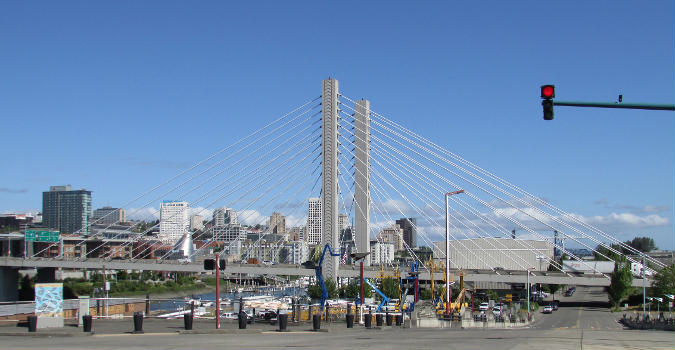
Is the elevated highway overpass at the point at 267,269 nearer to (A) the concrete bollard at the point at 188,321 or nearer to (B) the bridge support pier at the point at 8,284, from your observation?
(B) the bridge support pier at the point at 8,284

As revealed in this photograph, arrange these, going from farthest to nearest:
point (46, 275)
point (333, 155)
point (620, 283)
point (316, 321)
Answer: point (46, 275) → point (620, 283) → point (333, 155) → point (316, 321)

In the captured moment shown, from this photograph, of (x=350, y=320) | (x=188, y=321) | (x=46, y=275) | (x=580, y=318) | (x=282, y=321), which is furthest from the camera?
Answer: (x=46, y=275)

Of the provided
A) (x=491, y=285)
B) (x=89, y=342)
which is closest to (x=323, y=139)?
(x=89, y=342)

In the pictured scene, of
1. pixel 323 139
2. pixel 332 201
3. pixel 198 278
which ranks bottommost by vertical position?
pixel 198 278

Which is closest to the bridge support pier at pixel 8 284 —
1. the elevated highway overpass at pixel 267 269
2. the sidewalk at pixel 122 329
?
the elevated highway overpass at pixel 267 269

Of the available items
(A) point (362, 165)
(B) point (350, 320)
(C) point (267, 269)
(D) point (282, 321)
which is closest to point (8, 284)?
(C) point (267, 269)

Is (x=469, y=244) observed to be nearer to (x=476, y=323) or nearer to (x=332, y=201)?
(x=332, y=201)

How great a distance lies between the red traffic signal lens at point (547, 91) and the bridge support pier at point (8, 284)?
89.1 m

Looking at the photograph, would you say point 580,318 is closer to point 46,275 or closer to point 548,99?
point 548,99

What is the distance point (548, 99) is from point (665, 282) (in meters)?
73.5

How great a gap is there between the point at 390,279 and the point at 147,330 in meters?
62.1

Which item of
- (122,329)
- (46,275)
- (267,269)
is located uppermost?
(122,329)

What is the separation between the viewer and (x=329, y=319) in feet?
121

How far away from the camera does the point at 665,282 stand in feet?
281
